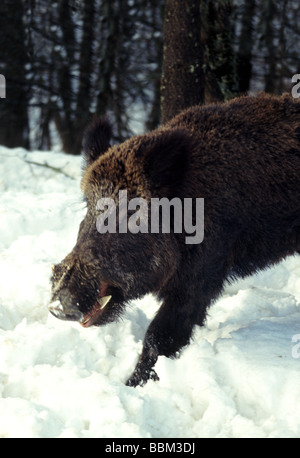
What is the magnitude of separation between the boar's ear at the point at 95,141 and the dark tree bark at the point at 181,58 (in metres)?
3.35

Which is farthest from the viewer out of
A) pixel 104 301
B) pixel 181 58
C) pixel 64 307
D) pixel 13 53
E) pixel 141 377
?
pixel 13 53

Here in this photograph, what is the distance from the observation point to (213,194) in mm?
3904

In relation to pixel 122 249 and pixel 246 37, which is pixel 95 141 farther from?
pixel 246 37

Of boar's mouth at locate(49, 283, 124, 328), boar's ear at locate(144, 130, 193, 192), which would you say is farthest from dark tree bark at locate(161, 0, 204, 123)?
boar's mouth at locate(49, 283, 124, 328)

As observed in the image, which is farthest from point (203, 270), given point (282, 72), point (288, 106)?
point (282, 72)

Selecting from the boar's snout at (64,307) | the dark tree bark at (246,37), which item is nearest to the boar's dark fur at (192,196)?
the boar's snout at (64,307)

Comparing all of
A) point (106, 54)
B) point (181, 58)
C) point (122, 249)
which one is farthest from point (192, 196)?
point (106, 54)

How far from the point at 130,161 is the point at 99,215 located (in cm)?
42

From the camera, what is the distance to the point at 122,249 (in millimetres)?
3641

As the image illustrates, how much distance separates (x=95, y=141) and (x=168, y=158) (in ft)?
2.85

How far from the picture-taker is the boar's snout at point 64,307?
3.39 meters

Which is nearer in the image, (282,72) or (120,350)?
(120,350)

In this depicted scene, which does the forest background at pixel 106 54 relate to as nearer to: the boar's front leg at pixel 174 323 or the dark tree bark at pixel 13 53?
the dark tree bark at pixel 13 53

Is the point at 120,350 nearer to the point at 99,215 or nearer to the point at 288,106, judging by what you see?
the point at 99,215
